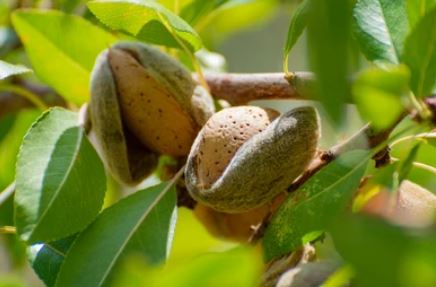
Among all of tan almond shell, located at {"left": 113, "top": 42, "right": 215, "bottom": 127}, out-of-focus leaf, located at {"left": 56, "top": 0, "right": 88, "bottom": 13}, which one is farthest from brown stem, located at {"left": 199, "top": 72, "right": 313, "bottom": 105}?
out-of-focus leaf, located at {"left": 56, "top": 0, "right": 88, "bottom": 13}

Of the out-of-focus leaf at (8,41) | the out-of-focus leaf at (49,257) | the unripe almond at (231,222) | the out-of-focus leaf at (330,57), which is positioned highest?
the out-of-focus leaf at (330,57)

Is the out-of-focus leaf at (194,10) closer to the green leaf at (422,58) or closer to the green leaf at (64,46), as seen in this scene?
the green leaf at (64,46)

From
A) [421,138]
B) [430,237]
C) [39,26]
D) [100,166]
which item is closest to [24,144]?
[100,166]

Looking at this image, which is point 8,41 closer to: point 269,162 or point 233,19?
point 233,19

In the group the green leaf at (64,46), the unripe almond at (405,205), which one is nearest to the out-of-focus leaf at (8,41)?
the green leaf at (64,46)

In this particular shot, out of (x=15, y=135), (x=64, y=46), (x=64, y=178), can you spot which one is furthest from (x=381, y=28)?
(x=15, y=135)

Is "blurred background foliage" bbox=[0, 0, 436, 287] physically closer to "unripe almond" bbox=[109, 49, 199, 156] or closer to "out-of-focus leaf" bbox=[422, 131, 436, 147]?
"out-of-focus leaf" bbox=[422, 131, 436, 147]

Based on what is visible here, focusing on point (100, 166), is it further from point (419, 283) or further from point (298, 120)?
point (419, 283)
